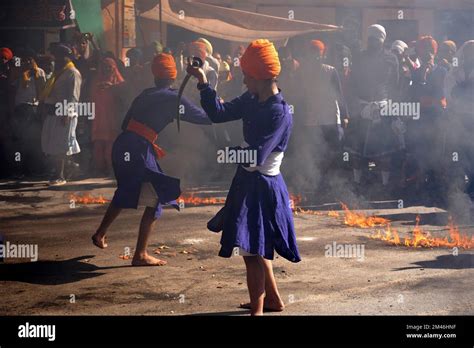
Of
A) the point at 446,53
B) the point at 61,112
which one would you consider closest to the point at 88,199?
the point at 61,112

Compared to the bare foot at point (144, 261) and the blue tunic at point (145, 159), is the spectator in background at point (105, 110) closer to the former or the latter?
the blue tunic at point (145, 159)

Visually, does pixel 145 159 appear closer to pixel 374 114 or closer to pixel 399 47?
pixel 374 114

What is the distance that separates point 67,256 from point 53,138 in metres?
4.16

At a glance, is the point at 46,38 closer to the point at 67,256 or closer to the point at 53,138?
the point at 53,138

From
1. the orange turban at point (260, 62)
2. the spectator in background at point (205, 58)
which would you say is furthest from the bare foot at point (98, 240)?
the spectator in background at point (205, 58)

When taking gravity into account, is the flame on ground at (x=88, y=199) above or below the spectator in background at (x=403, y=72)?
below

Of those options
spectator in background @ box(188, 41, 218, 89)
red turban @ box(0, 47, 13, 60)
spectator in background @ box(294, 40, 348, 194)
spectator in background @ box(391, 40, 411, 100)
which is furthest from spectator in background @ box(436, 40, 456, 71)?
red turban @ box(0, 47, 13, 60)

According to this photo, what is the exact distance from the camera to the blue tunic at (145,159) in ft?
24.5

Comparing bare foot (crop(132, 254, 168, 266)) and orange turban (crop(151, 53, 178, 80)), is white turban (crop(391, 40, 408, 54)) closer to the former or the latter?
orange turban (crop(151, 53, 178, 80))

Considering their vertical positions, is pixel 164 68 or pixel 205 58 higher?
pixel 205 58

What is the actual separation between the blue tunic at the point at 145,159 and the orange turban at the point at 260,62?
62.6 inches

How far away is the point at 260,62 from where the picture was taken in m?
5.89

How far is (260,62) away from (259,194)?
90 centimetres

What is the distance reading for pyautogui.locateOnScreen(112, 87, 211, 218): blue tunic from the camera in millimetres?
7469
